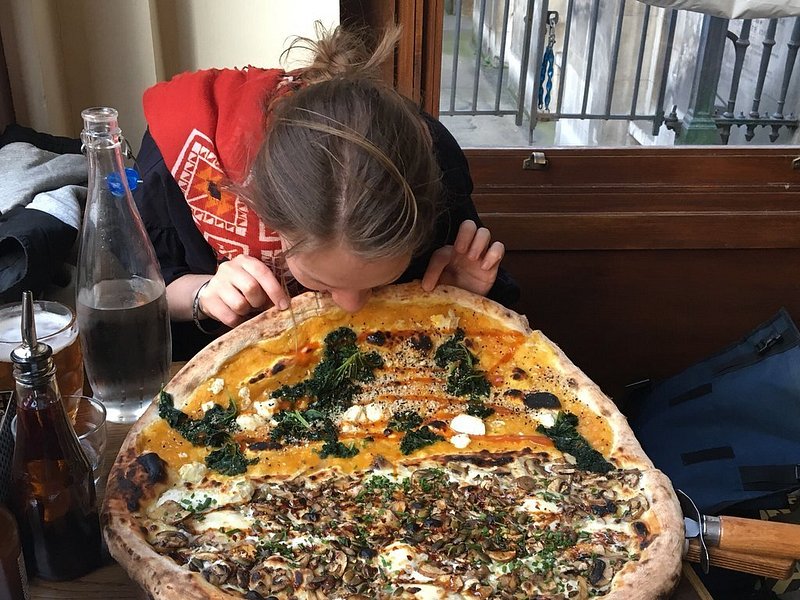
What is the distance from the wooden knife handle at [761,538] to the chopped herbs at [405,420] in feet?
1.34

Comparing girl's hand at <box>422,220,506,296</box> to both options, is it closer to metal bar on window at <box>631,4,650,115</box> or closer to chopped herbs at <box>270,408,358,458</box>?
chopped herbs at <box>270,408,358,458</box>

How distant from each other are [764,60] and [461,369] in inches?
62.0

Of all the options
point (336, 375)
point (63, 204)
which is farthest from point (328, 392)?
point (63, 204)

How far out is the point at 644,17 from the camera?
6.69 feet

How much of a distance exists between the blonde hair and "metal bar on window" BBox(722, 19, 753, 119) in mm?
1446

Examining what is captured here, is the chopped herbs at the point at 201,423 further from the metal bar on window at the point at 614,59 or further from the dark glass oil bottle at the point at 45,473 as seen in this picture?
the metal bar on window at the point at 614,59

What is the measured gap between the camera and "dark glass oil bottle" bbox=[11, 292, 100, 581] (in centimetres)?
71

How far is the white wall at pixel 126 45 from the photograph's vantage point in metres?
1.72

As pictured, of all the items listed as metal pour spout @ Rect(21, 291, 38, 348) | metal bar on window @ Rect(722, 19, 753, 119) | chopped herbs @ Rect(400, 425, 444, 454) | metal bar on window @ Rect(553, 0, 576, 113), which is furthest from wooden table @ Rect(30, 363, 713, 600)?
metal bar on window @ Rect(722, 19, 753, 119)

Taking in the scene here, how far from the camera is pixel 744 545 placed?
0.88 metres

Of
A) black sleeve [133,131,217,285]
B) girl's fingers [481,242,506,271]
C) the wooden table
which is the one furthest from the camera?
black sleeve [133,131,217,285]

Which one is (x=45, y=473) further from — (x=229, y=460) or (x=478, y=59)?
(x=478, y=59)

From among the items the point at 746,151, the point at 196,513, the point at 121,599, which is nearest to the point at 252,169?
the point at 196,513

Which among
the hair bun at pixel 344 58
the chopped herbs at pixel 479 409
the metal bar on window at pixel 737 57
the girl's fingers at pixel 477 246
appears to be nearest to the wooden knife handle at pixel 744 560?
the chopped herbs at pixel 479 409
